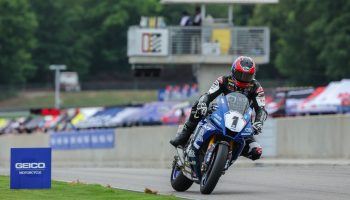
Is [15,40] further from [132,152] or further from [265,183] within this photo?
[265,183]

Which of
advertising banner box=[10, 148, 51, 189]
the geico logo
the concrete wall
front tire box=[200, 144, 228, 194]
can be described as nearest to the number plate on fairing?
front tire box=[200, 144, 228, 194]

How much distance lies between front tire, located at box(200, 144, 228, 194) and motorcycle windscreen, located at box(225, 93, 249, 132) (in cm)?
28

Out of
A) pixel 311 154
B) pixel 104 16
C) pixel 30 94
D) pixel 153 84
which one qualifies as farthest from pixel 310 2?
pixel 311 154

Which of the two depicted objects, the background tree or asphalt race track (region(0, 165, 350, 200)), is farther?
the background tree

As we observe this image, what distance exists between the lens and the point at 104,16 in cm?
12225

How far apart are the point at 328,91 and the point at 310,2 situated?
47.3m

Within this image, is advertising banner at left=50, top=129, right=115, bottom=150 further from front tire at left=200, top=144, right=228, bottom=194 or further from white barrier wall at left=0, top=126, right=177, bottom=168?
front tire at left=200, top=144, right=228, bottom=194

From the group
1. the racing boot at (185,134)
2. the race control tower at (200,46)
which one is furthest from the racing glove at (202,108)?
the race control tower at (200,46)

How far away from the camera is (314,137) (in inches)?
1046

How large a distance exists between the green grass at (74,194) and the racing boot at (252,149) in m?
1.40

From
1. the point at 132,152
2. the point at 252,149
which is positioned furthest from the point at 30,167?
the point at 132,152

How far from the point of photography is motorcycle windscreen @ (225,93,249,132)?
13992mm

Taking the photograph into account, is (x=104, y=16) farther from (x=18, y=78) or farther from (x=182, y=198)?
(x=182, y=198)

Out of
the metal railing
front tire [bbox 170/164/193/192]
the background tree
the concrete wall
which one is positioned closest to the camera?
front tire [bbox 170/164/193/192]
